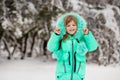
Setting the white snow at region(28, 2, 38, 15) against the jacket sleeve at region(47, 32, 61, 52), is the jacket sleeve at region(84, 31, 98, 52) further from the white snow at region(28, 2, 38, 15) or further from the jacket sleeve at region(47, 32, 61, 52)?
the white snow at region(28, 2, 38, 15)

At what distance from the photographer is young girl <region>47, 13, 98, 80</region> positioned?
4422 mm

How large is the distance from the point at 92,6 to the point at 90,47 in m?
4.65

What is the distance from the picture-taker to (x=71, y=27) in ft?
14.8

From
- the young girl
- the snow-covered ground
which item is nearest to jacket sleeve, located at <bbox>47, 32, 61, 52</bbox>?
the young girl

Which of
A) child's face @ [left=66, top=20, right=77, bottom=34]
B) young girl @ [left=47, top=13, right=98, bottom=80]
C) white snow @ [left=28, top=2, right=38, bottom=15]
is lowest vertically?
young girl @ [left=47, top=13, right=98, bottom=80]

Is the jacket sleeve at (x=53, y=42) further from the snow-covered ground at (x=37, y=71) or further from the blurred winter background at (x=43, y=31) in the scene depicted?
the blurred winter background at (x=43, y=31)

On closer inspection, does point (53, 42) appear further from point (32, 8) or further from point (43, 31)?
point (32, 8)

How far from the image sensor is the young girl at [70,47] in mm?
4422

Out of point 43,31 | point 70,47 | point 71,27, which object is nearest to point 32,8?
point 43,31

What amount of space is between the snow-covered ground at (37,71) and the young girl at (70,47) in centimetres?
265

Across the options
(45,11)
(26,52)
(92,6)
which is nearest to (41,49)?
(26,52)

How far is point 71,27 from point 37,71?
10.9 ft

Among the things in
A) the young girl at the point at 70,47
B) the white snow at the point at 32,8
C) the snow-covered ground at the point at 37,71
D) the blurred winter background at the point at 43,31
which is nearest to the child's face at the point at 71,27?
the young girl at the point at 70,47

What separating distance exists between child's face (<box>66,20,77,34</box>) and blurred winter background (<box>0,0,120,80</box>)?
3.26 meters
